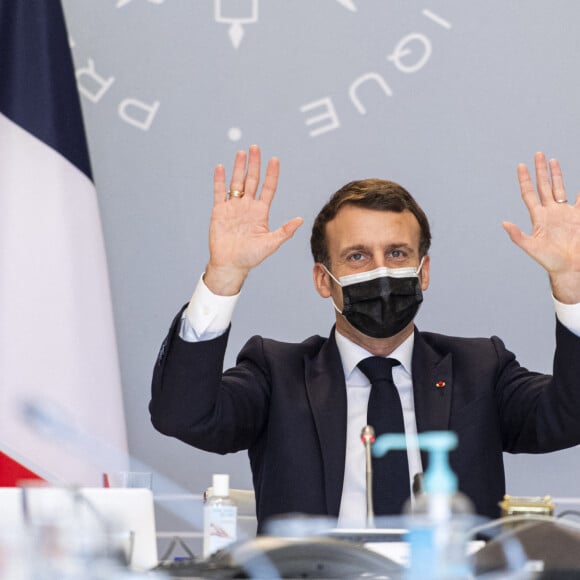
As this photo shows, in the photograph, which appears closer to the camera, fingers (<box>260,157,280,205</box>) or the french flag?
fingers (<box>260,157,280,205</box>)

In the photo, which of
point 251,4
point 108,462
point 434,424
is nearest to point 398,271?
point 434,424

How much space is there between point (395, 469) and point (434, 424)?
0.15 meters

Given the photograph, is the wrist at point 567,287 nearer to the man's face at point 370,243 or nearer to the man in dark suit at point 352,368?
the man in dark suit at point 352,368

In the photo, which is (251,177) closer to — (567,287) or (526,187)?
(526,187)

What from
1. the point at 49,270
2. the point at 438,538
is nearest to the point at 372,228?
the point at 49,270

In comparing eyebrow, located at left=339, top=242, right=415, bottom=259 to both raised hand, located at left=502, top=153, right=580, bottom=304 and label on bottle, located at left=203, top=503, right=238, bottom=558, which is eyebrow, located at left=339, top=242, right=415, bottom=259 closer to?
raised hand, located at left=502, top=153, right=580, bottom=304

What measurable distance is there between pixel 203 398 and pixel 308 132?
1285 mm

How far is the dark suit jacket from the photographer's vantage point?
2182 millimetres

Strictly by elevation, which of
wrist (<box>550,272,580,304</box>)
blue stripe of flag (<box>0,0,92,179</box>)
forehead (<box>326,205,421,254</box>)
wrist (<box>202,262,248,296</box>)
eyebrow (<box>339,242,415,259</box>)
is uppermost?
blue stripe of flag (<box>0,0,92,179</box>)

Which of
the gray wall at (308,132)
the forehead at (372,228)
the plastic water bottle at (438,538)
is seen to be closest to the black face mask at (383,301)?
the forehead at (372,228)

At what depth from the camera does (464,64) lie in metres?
3.21

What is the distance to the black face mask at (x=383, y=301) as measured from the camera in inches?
91.9

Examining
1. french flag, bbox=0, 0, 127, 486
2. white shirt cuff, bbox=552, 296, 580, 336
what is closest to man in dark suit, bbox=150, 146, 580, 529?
white shirt cuff, bbox=552, 296, 580, 336

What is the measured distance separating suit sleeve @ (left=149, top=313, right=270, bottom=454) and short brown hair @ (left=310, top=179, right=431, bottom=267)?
414mm
